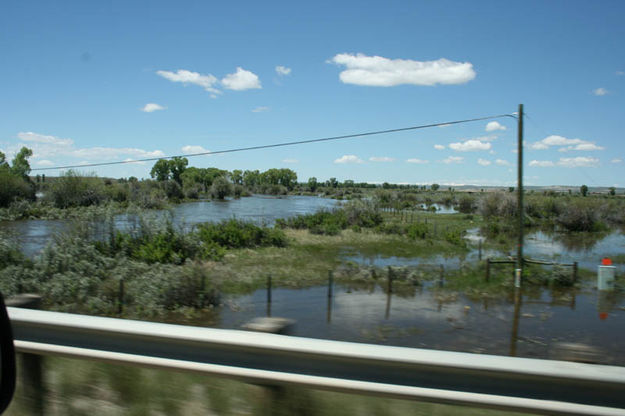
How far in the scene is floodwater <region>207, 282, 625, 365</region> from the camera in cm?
→ 1274

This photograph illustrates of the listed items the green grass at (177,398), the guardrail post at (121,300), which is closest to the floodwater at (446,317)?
the guardrail post at (121,300)

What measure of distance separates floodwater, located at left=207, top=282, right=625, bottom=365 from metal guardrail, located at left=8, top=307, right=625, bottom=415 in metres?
9.83

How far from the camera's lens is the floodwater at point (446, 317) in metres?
12.7

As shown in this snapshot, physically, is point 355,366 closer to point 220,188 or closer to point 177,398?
point 177,398

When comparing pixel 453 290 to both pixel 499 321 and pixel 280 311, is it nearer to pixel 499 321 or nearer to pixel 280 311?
pixel 499 321

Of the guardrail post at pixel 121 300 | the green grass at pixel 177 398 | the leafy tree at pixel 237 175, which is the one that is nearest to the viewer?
the green grass at pixel 177 398

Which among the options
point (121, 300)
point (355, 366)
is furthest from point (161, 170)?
point (355, 366)

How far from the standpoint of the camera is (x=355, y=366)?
2113 millimetres

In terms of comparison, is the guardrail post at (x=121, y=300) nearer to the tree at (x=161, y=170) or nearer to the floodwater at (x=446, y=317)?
the floodwater at (x=446, y=317)

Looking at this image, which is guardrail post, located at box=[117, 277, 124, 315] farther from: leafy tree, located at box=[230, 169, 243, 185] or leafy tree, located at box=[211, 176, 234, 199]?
leafy tree, located at box=[230, 169, 243, 185]

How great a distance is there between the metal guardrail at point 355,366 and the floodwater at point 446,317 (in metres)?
9.83

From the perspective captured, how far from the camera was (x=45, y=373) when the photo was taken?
Result: 2.66 metres

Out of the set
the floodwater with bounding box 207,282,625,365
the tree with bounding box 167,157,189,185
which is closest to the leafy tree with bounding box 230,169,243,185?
the tree with bounding box 167,157,189,185

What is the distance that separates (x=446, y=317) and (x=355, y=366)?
14.4 m
